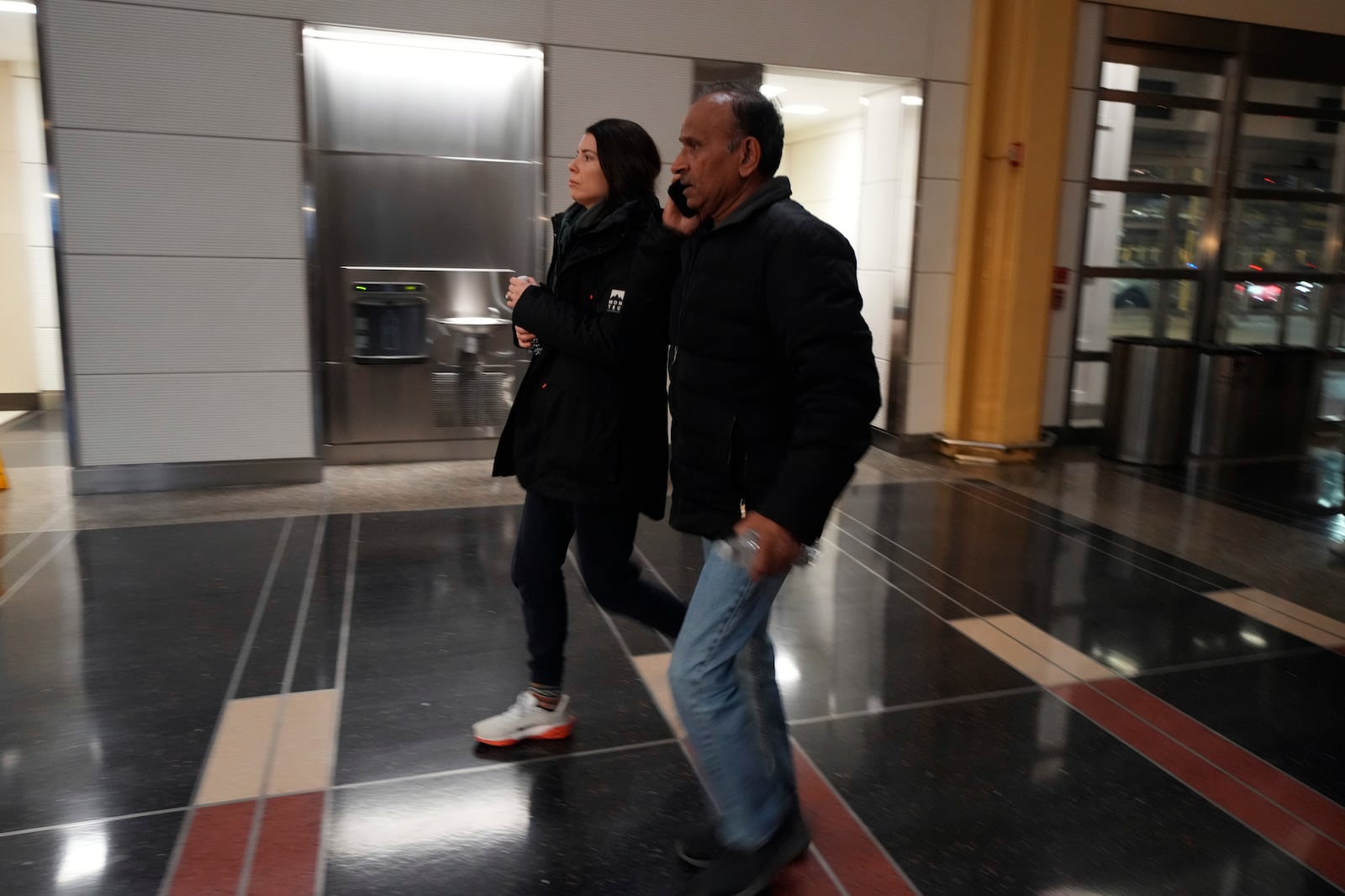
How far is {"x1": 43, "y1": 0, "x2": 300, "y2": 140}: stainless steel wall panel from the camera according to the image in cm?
504

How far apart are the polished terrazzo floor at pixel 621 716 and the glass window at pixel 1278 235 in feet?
11.8

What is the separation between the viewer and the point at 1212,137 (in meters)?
7.29

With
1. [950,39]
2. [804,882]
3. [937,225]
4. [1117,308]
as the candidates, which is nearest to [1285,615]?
[804,882]

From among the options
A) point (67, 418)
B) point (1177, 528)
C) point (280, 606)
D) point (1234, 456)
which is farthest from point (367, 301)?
point (1234, 456)

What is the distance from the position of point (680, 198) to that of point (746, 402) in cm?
44

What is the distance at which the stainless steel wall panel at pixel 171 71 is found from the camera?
504cm

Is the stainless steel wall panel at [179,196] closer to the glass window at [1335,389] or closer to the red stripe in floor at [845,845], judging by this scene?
the red stripe in floor at [845,845]

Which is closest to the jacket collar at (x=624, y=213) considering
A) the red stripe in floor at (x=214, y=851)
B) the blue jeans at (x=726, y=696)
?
the blue jeans at (x=726, y=696)

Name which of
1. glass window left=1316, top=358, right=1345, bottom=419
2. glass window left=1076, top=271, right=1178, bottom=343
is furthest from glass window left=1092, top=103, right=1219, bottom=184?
glass window left=1316, top=358, right=1345, bottom=419

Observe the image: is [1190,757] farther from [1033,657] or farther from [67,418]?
[67,418]

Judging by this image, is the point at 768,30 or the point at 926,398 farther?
the point at 926,398

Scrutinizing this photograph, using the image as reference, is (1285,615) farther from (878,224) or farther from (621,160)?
(878,224)

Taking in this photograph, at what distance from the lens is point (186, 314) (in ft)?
17.8

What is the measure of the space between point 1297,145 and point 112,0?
848 centimetres
